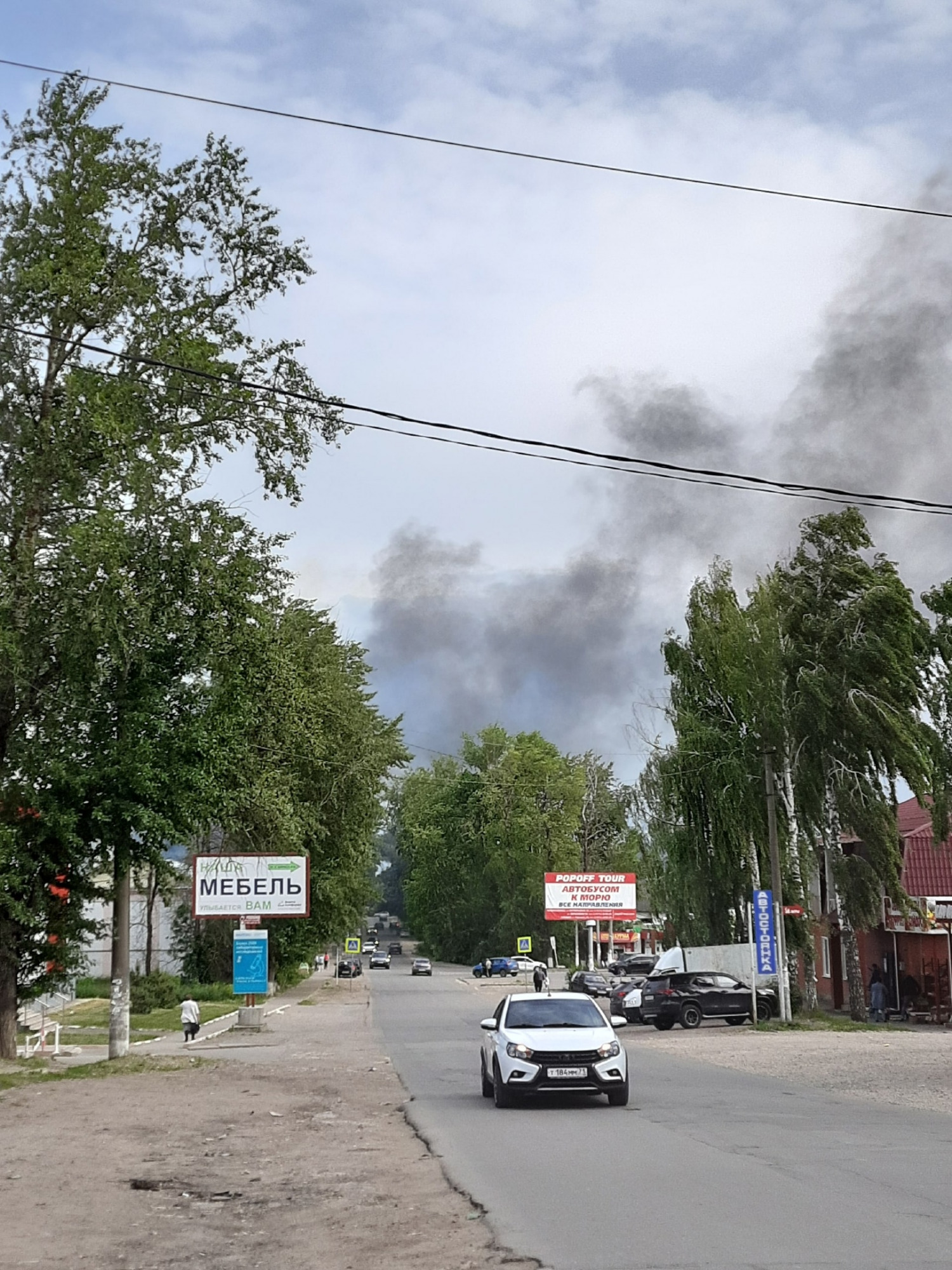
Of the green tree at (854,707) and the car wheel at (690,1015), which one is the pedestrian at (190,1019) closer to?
the car wheel at (690,1015)

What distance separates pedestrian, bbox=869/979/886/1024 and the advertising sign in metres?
19.2

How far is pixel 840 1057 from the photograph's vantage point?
27.8m

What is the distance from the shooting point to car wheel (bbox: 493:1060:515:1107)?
17375mm

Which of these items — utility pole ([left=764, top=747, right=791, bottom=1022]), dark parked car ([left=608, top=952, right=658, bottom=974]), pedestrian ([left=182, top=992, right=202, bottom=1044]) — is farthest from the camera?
dark parked car ([left=608, top=952, right=658, bottom=974])

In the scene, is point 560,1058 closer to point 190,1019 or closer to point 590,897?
point 190,1019

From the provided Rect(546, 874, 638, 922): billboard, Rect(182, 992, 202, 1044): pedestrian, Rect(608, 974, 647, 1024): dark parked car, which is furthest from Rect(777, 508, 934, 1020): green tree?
Rect(546, 874, 638, 922): billboard

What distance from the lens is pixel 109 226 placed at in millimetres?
25500

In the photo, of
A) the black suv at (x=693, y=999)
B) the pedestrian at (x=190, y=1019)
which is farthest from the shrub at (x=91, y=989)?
the black suv at (x=693, y=999)

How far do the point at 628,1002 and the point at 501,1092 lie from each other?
2869cm

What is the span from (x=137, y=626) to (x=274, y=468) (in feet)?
14.1

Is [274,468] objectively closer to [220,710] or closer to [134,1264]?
[220,710]

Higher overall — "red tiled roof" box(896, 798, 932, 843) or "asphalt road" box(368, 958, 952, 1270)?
"red tiled roof" box(896, 798, 932, 843)

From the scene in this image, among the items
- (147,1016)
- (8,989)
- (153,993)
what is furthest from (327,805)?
(8,989)

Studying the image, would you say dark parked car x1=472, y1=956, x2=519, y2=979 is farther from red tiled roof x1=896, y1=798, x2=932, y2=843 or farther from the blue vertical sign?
the blue vertical sign
